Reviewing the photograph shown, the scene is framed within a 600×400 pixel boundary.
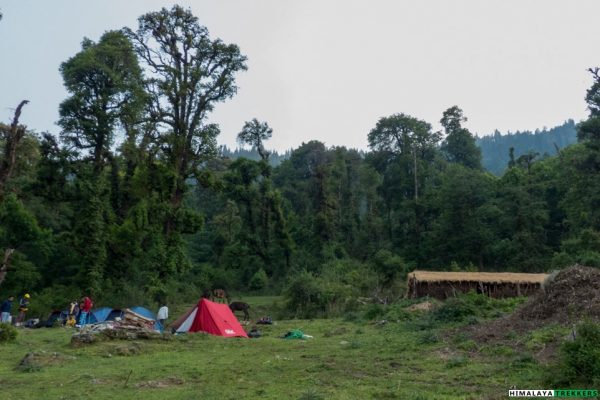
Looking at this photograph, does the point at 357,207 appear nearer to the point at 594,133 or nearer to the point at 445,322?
the point at 594,133

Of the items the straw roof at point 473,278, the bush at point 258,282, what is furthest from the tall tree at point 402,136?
the straw roof at point 473,278

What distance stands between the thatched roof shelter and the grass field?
1271cm

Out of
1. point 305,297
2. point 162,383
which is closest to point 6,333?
point 162,383

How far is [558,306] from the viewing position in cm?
1262

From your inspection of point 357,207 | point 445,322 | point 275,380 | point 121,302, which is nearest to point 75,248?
point 121,302

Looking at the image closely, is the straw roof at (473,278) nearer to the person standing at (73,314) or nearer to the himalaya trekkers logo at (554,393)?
the person standing at (73,314)

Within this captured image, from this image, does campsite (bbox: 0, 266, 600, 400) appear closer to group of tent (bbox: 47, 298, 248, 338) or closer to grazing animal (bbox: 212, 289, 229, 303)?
group of tent (bbox: 47, 298, 248, 338)

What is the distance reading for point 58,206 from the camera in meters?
34.9

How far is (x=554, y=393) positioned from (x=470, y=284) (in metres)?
21.4

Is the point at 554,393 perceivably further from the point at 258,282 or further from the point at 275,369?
the point at 258,282

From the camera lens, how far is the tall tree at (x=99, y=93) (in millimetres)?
26922

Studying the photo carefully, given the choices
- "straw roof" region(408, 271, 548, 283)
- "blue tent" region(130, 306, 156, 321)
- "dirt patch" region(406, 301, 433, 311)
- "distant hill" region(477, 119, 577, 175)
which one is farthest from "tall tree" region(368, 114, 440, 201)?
"distant hill" region(477, 119, 577, 175)

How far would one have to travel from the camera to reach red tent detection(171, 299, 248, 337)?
17.0 meters

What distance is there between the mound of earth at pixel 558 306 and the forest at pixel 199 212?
13473mm
